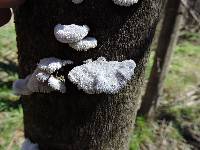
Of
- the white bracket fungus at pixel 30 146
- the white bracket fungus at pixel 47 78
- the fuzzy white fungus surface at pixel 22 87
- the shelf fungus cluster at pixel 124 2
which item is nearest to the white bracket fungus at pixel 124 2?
the shelf fungus cluster at pixel 124 2

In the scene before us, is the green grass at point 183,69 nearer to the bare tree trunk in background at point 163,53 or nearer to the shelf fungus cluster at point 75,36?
the bare tree trunk in background at point 163,53

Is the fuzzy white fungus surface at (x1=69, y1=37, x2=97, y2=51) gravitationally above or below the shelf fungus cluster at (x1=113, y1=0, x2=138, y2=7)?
below

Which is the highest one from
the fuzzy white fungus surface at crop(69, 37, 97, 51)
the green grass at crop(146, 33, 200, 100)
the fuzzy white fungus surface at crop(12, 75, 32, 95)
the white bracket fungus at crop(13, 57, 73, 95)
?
the fuzzy white fungus surface at crop(69, 37, 97, 51)

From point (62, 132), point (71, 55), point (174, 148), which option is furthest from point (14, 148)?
point (71, 55)

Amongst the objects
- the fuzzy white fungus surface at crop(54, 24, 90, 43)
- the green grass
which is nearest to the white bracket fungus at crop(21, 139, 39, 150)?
the fuzzy white fungus surface at crop(54, 24, 90, 43)

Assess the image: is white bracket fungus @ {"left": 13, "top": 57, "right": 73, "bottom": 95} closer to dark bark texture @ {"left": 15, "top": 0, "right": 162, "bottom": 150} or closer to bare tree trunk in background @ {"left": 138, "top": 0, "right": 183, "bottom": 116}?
dark bark texture @ {"left": 15, "top": 0, "right": 162, "bottom": 150}
